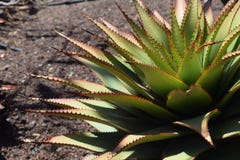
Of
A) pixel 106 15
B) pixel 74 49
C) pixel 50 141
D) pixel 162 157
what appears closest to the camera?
pixel 162 157

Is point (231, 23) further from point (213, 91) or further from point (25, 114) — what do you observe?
point (25, 114)

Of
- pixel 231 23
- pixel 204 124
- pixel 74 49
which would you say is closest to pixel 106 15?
pixel 74 49

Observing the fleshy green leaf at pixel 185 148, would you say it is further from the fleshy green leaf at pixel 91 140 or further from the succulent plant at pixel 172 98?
the fleshy green leaf at pixel 91 140

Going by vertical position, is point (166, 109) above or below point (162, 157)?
above

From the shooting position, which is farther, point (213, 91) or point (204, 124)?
point (213, 91)

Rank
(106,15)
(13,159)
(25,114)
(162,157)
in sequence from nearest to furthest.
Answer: (162,157), (13,159), (25,114), (106,15)

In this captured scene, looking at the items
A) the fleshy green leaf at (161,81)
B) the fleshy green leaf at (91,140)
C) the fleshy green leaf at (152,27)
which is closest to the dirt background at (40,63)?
the fleshy green leaf at (91,140)
